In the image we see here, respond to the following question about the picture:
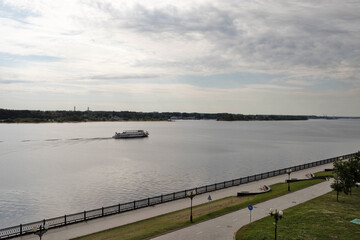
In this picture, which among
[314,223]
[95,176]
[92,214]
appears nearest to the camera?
[314,223]

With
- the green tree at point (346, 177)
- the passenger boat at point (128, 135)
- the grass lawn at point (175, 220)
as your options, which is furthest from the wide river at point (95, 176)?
the passenger boat at point (128, 135)

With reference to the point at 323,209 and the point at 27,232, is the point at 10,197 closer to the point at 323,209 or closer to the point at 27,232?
the point at 27,232

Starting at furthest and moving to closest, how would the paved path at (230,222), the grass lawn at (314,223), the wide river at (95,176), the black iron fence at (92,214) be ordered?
the wide river at (95,176)
the black iron fence at (92,214)
the paved path at (230,222)
the grass lawn at (314,223)

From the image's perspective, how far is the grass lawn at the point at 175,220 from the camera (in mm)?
23625

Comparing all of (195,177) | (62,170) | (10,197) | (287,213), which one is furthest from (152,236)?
(62,170)

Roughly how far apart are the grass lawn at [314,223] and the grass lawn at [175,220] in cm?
471

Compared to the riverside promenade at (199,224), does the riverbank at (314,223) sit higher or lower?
higher

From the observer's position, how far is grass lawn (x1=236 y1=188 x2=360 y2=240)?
22328mm

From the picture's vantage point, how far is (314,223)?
24906 millimetres

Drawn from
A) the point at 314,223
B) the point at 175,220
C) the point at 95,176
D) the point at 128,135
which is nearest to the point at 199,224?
the point at 175,220

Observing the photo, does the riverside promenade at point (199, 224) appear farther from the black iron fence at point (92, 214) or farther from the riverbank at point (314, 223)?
the riverbank at point (314, 223)

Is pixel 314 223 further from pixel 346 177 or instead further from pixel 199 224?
pixel 346 177

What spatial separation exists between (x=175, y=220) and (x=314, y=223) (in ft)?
40.2

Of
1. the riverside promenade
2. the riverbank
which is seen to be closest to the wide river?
the riverside promenade
